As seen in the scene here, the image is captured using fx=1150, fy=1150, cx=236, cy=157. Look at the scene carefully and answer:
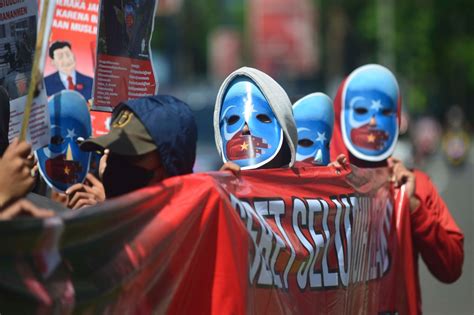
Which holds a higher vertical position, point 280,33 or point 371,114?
point 371,114

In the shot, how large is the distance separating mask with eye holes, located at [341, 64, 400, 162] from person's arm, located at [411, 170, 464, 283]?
235 millimetres

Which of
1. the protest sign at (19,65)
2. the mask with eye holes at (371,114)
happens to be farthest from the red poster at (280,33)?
the protest sign at (19,65)

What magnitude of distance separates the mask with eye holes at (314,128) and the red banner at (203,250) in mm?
774

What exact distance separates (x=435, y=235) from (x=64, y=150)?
1807 mm

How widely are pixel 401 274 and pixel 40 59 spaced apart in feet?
7.82

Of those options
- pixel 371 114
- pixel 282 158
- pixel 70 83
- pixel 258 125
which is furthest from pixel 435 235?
pixel 70 83

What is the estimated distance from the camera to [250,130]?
437 centimetres

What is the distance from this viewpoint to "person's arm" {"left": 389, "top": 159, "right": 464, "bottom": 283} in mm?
5449

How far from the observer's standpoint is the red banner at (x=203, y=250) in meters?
2.98

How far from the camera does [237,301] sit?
342 cm

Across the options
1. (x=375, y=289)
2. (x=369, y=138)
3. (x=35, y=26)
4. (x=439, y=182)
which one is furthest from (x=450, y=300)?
(x=439, y=182)

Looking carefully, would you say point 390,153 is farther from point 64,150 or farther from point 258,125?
point 64,150

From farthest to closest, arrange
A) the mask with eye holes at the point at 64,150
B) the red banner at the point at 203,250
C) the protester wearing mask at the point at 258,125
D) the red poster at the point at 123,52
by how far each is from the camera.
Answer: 1. the mask with eye holes at the point at 64,150
2. the red poster at the point at 123,52
3. the protester wearing mask at the point at 258,125
4. the red banner at the point at 203,250

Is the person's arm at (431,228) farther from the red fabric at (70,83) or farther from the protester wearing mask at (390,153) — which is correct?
the red fabric at (70,83)
